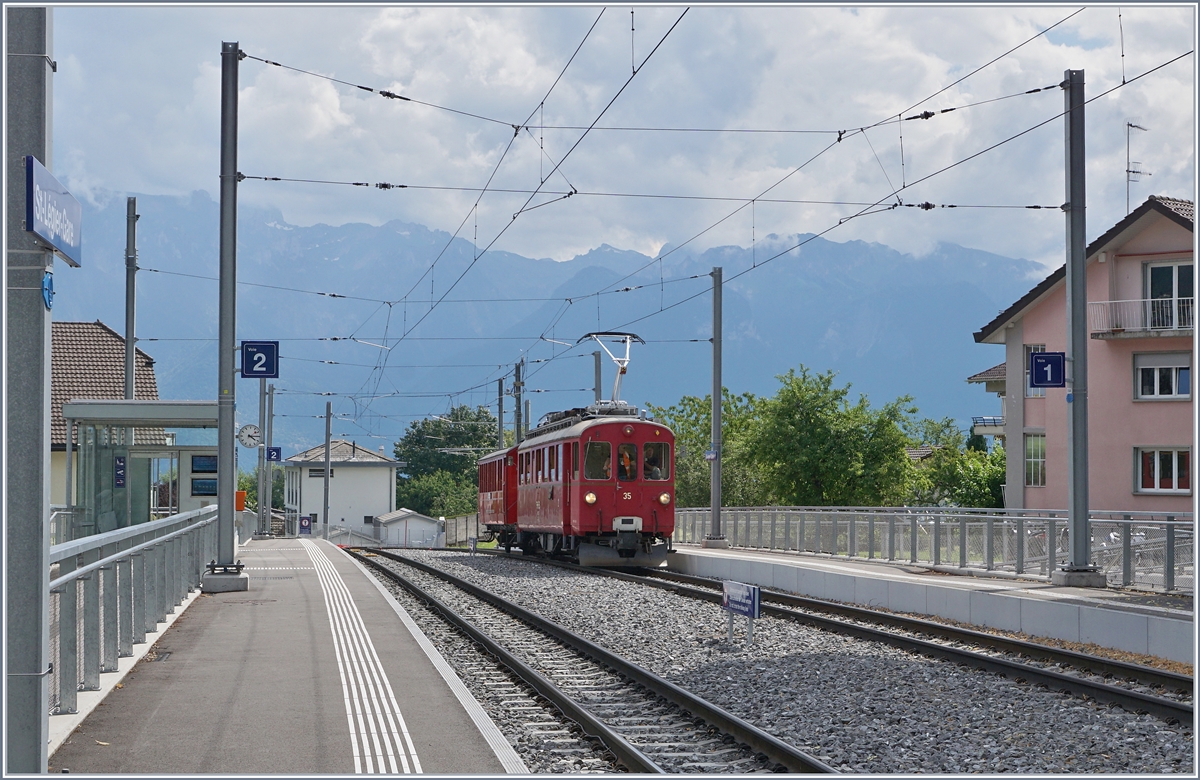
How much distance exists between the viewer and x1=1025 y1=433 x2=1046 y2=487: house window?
141 ft

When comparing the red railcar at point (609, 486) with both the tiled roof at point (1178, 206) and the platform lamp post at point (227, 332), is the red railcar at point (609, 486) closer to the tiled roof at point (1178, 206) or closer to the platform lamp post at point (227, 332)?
the platform lamp post at point (227, 332)

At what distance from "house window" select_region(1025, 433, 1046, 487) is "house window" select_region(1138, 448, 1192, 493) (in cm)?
513

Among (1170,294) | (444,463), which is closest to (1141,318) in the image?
(1170,294)

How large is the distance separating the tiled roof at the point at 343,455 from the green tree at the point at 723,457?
111ft

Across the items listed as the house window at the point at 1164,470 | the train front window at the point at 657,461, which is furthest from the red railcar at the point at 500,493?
the house window at the point at 1164,470

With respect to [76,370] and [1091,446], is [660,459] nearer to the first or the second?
[1091,446]

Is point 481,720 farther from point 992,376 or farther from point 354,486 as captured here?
point 354,486

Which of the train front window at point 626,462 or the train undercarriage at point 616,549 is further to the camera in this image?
the train undercarriage at point 616,549

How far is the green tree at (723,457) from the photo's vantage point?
6278 cm

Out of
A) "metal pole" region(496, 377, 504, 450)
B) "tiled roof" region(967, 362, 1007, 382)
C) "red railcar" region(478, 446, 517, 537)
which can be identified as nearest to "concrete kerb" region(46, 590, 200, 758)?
"red railcar" region(478, 446, 517, 537)

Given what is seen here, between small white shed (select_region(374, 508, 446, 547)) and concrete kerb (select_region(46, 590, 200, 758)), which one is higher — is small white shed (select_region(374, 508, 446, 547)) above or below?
below

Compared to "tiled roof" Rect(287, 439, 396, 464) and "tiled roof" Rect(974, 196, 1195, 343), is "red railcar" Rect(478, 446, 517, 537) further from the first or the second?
"tiled roof" Rect(287, 439, 396, 464)

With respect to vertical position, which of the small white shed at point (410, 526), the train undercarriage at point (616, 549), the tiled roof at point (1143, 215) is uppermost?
the tiled roof at point (1143, 215)

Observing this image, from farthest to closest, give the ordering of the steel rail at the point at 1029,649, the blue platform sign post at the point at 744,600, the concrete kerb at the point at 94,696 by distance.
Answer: the blue platform sign post at the point at 744,600
the steel rail at the point at 1029,649
the concrete kerb at the point at 94,696
